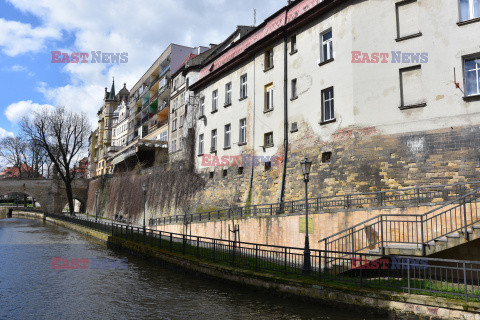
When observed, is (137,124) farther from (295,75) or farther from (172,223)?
(295,75)

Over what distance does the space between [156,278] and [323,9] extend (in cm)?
1686

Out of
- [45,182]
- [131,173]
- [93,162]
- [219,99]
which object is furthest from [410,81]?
[93,162]

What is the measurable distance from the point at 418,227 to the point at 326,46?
12244 mm

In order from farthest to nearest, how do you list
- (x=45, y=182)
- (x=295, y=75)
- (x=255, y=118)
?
1. (x=45, y=182)
2. (x=255, y=118)
3. (x=295, y=75)

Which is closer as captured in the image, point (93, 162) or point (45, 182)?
point (45, 182)

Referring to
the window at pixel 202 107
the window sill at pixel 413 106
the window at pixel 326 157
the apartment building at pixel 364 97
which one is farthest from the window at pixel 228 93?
the window sill at pixel 413 106

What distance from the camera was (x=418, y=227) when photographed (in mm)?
13102

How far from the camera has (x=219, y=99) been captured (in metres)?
32.1

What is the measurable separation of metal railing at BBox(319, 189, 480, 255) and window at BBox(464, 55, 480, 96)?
15.9 feet

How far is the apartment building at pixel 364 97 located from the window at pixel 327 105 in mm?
56

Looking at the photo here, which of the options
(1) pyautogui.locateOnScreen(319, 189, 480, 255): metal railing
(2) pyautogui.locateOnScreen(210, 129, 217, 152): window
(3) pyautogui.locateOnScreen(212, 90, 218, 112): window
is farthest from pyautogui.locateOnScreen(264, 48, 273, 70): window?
(1) pyautogui.locateOnScreen(319, 189, 480, 255): metal railing

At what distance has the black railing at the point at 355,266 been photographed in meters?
9.61

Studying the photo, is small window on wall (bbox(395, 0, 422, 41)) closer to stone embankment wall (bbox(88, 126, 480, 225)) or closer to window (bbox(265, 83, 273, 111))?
stone embankment wall (bbox(88, 126, 480, 225))

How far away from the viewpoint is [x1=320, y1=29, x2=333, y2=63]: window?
68.6 ft
